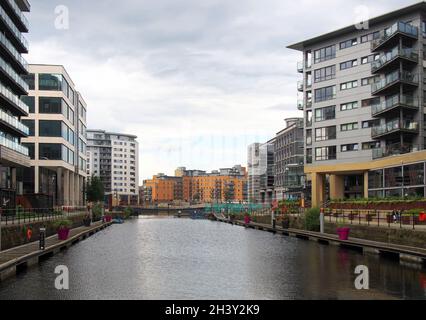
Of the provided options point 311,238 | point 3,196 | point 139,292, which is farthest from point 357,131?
point 139,292

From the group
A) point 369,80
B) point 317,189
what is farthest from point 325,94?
point 317,189

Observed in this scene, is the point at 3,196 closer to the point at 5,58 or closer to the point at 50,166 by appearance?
the point at 5,58

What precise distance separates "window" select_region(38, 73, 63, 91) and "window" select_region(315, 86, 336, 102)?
44.6 m

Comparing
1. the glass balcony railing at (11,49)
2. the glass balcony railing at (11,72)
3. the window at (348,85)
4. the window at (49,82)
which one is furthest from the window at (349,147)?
the window at (49,82)

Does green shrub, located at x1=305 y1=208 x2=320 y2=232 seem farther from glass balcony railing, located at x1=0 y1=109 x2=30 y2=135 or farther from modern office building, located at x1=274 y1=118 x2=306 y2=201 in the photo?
modern office building, located at x1=274 y1=118 x2=306 y2=201

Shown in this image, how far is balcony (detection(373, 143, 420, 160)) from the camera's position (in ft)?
217

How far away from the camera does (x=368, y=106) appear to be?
7831 cm

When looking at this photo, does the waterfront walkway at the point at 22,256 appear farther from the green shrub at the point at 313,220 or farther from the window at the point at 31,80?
the window at the point at 31,80

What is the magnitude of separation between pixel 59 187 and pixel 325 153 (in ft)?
157

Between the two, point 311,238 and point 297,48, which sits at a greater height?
point 297,48

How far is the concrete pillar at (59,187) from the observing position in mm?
94938

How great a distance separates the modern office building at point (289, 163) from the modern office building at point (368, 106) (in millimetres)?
25152

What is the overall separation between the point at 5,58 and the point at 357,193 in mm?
54248
